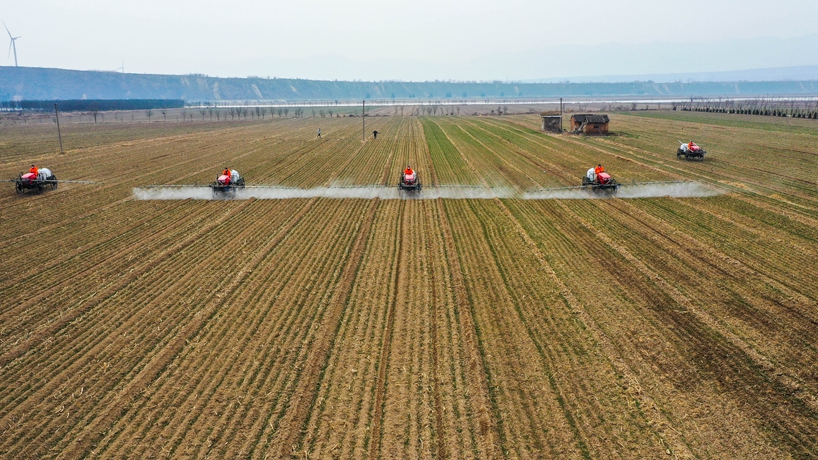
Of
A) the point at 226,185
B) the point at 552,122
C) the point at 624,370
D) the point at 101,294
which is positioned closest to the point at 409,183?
the point at 226,185

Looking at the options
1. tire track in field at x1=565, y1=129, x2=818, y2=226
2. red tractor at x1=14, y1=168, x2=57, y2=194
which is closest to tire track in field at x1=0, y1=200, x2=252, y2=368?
red tractor at x1=14, y1=168, x2=57, y2=194

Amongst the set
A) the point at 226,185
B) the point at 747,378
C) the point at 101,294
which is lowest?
the point at 747,378

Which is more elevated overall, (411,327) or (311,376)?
(411,327)

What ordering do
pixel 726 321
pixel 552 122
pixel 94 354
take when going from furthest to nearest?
pixel 552 122 → pixel 726 321 → pixel 94 354

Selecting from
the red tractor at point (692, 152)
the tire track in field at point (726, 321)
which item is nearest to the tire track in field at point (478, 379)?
the tire track in field at point (726, 321)

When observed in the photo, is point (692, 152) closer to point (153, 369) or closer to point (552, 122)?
point (552, 122)

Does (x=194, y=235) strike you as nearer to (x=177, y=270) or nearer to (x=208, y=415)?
(x=177, y=270)

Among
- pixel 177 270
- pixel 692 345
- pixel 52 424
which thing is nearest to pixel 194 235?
pixel 177 270

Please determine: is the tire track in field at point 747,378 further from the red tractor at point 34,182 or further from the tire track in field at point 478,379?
the red tractor at point 34,182

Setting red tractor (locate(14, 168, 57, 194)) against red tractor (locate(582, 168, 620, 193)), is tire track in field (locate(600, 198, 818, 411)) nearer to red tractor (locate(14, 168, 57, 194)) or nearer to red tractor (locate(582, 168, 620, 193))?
red tractor (locate(582, 168, 620, 193))
